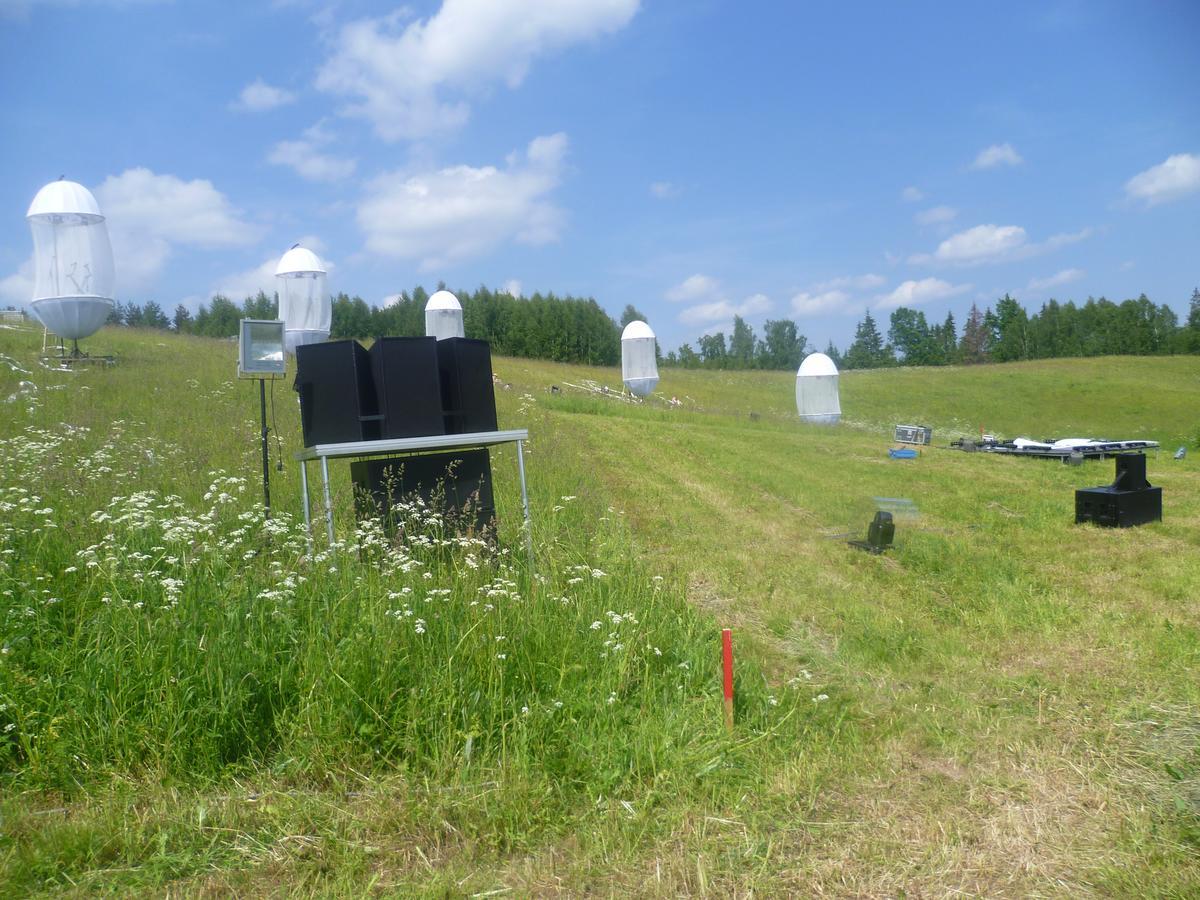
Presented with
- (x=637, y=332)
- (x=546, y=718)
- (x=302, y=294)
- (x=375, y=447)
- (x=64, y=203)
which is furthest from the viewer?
(x=637, y=332)

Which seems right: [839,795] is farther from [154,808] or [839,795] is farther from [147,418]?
[147,418]

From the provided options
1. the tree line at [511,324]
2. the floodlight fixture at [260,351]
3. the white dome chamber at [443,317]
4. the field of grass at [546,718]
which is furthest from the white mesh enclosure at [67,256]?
the tree line at [511,324]

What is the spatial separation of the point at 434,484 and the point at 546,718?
3183 millimetres

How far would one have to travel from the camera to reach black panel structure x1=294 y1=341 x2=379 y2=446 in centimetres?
602

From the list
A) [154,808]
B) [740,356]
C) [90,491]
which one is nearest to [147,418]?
[90,491]

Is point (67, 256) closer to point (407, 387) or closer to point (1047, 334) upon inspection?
point (407, 387)

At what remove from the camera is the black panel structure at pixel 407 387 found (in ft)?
19.7

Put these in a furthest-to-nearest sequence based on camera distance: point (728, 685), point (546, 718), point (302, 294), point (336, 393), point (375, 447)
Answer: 1. point (302, 294)
2. point (336, 393)
3. point (375, 447)
4. point (728, 685)
5. point (546, 718)

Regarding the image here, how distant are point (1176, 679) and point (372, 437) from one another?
5476 mm

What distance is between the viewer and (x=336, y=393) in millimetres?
6074

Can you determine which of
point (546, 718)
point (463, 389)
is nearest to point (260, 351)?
point (463, 389)

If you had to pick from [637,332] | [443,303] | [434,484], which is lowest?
[434,484]

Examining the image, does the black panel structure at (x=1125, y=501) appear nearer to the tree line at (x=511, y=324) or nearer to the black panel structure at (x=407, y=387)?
the black panel structure at (x=407, y=387)

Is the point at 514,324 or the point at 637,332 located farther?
the point at 514,324
